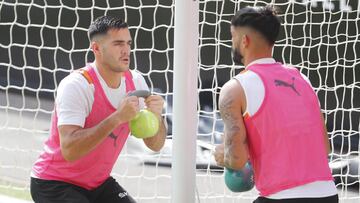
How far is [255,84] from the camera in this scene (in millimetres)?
2500

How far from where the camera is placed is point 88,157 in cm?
308

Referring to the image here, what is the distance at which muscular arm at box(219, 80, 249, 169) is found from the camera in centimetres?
248

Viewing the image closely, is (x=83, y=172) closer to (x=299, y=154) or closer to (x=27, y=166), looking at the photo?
(x=299, y=154)

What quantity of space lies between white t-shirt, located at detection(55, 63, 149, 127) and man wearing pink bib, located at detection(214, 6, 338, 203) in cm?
74

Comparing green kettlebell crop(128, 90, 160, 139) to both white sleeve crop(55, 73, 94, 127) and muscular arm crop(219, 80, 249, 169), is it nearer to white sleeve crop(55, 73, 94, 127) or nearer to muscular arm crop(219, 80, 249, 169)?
white sleeve crop(55, 73, 94, 127)

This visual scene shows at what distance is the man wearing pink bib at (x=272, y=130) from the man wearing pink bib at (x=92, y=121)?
586mm

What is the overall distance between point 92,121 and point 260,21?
0.94m

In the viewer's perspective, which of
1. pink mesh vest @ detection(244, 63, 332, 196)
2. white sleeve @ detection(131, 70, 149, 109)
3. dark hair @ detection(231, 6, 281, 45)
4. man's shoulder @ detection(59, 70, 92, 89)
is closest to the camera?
A: pink mesh vest @ detection(244, 63, 332, 196)

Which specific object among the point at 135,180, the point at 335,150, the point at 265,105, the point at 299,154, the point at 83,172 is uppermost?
the point at 265,105

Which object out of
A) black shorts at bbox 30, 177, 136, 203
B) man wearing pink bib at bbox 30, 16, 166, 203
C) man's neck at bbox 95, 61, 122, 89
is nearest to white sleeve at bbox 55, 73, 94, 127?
man wearing pink bib at bbox 30, 16, 166, 203

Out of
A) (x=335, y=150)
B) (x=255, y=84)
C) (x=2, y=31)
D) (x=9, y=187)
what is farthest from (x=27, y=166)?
(x=255, y=84)

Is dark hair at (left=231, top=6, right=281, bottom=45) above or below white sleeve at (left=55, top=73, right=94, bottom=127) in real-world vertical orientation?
above

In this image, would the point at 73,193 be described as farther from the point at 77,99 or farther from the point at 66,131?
the point at 77,99

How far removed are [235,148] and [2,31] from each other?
6.94 m
